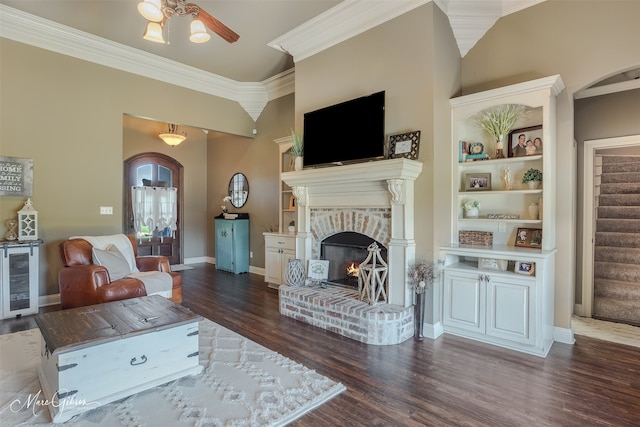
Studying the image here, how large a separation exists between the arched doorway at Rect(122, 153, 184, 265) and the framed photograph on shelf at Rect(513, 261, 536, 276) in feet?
22.2

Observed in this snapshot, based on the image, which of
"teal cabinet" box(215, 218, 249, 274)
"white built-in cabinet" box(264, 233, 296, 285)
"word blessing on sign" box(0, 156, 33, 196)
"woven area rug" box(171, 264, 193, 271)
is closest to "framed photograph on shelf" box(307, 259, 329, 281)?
"white built-in cabinet" box(264, 233, 296, 285)

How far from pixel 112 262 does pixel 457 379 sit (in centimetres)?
366

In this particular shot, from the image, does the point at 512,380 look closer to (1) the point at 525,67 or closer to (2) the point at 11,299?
(1) the point at 525,67

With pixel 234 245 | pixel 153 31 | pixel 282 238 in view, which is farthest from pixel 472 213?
pixel 234 245

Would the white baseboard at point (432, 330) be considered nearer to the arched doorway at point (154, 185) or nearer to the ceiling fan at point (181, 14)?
the ceiling fan at point (181, 14)

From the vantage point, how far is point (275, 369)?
260cm

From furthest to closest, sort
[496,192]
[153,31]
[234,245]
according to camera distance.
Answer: [234,245] → [496,192] → [153,31]

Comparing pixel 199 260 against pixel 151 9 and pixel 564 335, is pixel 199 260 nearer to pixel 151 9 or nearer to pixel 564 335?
pixel 151 9

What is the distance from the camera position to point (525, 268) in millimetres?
3053

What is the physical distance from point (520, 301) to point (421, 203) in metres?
1.24

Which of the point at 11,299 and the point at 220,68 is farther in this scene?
the point at 220,68

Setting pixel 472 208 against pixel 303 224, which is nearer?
pixel 472 208

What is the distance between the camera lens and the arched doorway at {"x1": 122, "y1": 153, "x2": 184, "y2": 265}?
702 centimetres

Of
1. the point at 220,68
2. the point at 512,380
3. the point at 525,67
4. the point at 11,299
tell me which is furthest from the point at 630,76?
the point at 11,299
